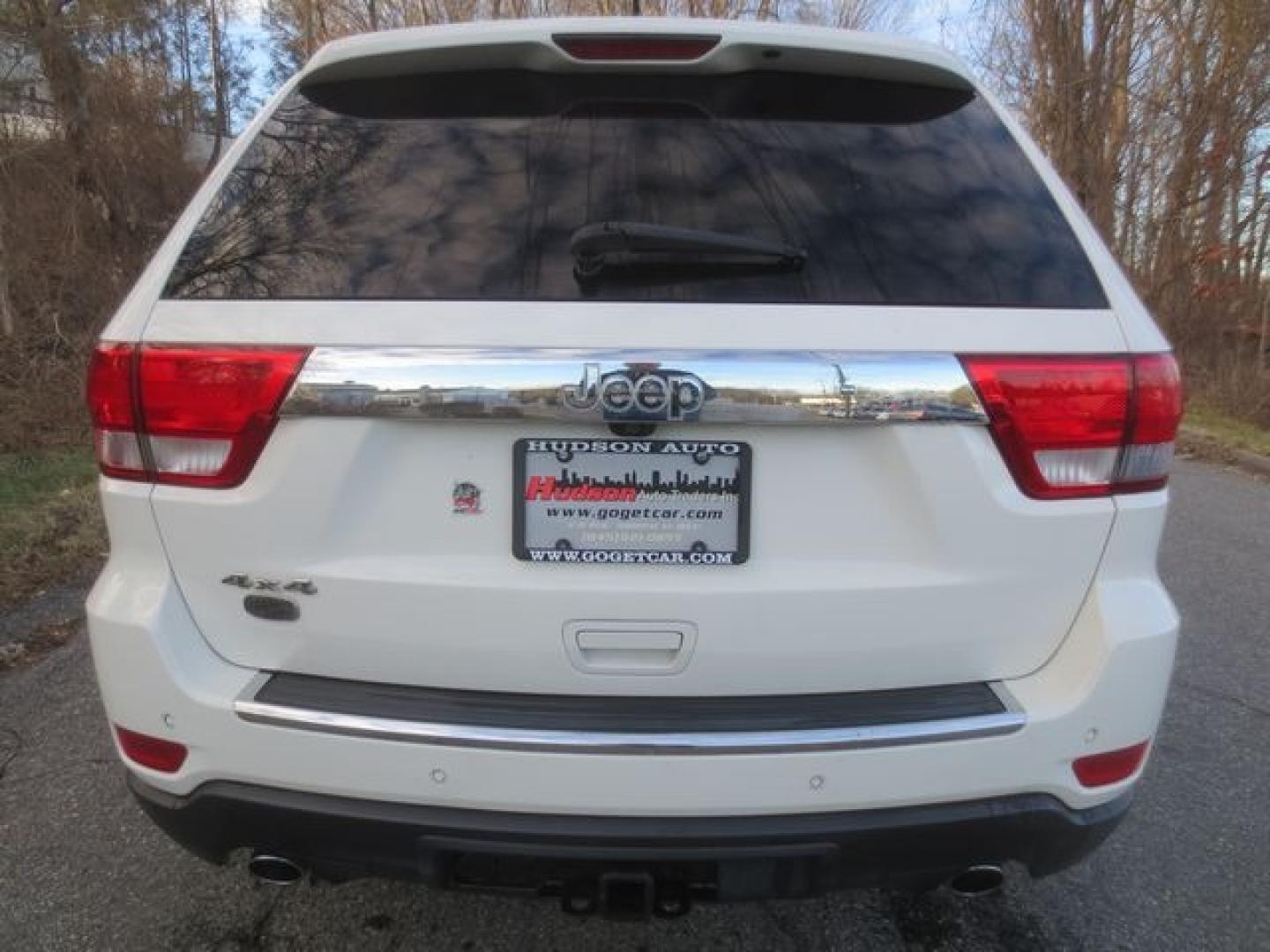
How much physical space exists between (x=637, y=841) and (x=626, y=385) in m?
0.77

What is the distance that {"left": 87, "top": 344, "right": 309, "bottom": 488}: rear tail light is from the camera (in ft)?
5.50

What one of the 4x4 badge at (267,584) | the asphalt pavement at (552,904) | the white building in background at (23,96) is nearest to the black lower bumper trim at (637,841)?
the 4x4 badge at (267,584)

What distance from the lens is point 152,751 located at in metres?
1.82

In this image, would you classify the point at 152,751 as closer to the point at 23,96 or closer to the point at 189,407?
Result: the point at 189,407

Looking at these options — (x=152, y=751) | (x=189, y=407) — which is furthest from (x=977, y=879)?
(x=189, y=407)

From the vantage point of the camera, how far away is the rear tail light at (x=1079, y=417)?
66.1 inches

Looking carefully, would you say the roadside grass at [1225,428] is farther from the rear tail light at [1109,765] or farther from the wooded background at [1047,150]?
the rear tail light at [1109,765]

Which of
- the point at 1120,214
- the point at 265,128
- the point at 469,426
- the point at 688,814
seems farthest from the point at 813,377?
the point at 1120,214

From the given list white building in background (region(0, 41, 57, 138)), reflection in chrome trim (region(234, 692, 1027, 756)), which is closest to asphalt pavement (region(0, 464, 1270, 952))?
reflection in chrome trim (region(234, 692, 1027, 756))

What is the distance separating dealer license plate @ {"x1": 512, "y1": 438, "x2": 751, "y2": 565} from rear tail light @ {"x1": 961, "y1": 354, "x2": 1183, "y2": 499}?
452mm

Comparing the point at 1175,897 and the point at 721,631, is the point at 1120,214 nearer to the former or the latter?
the point at 1175,897

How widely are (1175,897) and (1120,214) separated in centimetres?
1515

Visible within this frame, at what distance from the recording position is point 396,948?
2275 mm

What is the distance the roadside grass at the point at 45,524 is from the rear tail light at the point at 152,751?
10.5 ft
